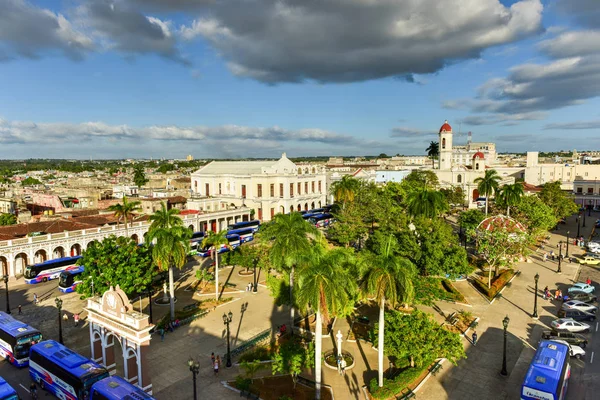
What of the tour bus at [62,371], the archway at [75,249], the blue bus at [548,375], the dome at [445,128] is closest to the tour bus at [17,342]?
the tour bus at [62,371]

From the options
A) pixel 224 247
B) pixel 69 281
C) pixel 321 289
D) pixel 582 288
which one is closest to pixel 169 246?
pixel 321 289

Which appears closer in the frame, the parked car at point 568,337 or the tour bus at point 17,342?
the tour bus at point 17,342

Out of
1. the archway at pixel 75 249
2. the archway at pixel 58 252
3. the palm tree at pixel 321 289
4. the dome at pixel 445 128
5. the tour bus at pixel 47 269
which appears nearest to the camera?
the palm tree at pixel 321 289

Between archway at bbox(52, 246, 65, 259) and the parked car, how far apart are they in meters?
51.7

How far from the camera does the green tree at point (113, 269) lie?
32438 millimetres

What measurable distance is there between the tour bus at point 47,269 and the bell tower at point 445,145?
308 feet

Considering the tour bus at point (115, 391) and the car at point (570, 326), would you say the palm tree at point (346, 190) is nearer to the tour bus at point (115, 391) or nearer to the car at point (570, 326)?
the car at point (570, 326)

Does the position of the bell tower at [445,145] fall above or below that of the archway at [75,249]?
above

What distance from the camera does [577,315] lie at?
A: 32.8 metres

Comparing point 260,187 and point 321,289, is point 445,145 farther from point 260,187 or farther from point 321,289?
point 321,289

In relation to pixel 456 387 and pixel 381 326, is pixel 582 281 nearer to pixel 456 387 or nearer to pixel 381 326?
pixel 456 387

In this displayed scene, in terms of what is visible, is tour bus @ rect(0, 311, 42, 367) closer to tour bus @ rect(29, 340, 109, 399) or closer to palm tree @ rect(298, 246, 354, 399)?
tour bus @ rect(29, 340, 109, 399)

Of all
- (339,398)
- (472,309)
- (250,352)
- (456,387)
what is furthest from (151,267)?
(472,309)

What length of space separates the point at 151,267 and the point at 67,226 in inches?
1022
